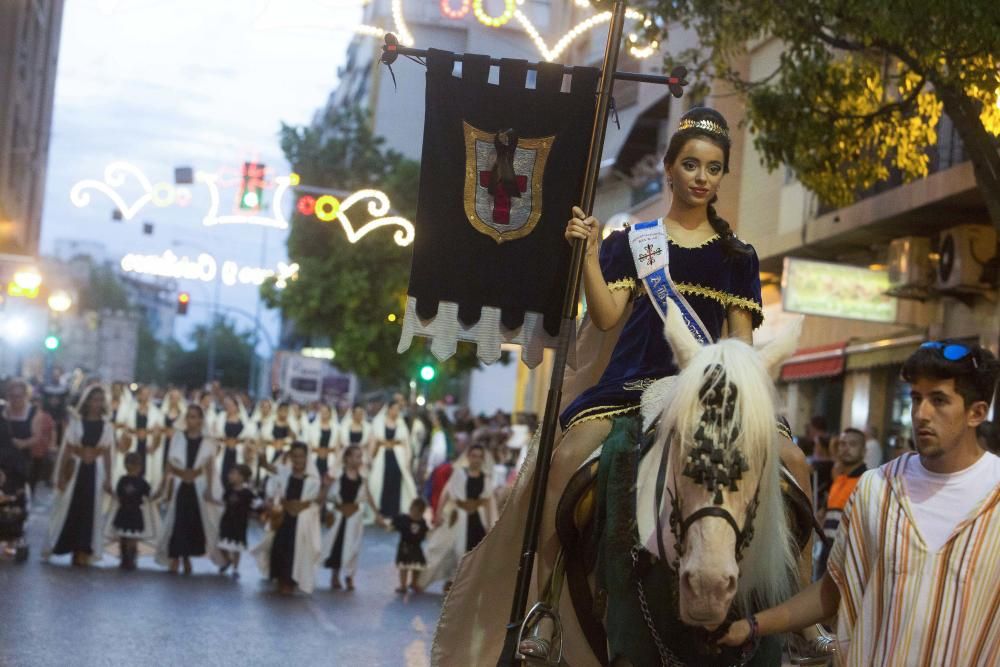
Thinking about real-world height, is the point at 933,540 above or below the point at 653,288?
below

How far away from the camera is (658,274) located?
5.80 metres

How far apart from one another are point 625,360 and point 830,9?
7.22 metres

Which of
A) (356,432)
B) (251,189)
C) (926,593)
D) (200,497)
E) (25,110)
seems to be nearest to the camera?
(926,593)

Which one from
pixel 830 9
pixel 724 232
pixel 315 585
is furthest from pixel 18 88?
pixel 724 232

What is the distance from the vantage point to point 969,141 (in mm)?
12180

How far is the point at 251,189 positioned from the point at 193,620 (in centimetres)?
1125

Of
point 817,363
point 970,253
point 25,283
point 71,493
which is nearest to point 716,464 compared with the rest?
point 71,493

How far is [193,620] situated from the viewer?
13.5 meters

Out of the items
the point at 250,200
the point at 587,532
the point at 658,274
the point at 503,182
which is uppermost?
the point at 250,200

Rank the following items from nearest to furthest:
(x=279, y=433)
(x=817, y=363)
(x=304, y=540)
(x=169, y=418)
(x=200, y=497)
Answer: (x=304, y=540) < (x=200, y=497) < (x=169, y=418) < (x=817, y=363) < (x=279, y=433)

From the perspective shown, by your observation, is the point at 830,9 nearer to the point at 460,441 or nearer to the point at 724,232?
the point at 724,232

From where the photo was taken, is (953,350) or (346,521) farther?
(346,521)

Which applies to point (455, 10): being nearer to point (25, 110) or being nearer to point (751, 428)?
point (751, 428)

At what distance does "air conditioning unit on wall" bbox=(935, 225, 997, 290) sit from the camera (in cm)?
1911
